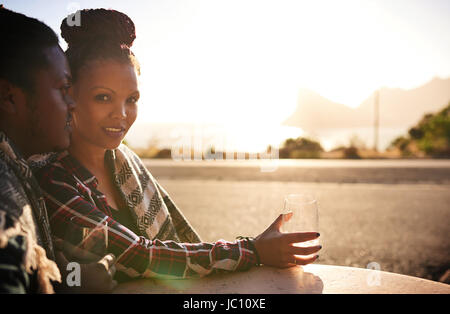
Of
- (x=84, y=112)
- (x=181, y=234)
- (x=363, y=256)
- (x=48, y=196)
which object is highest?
(x=84, y=112)

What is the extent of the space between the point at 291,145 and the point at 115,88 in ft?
71.8

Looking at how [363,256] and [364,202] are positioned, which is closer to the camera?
[363,256]

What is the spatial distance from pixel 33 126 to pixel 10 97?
0.11 metres

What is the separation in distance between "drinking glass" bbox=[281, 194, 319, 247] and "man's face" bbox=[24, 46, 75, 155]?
33.7 inches

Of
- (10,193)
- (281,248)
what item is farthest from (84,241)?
(281,248)

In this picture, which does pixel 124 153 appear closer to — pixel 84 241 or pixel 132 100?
pixel 132 100

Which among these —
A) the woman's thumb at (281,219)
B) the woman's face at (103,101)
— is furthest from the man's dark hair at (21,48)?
the woman's thumb at (281,219)

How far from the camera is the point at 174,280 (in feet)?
4.53

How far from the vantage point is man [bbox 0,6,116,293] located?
1.04 m

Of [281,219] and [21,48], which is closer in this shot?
[21,48]

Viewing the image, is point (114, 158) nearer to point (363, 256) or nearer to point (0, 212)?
point (0, 212)

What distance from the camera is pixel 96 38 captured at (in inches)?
67.0

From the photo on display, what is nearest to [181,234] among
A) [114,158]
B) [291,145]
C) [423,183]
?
[114,158]
